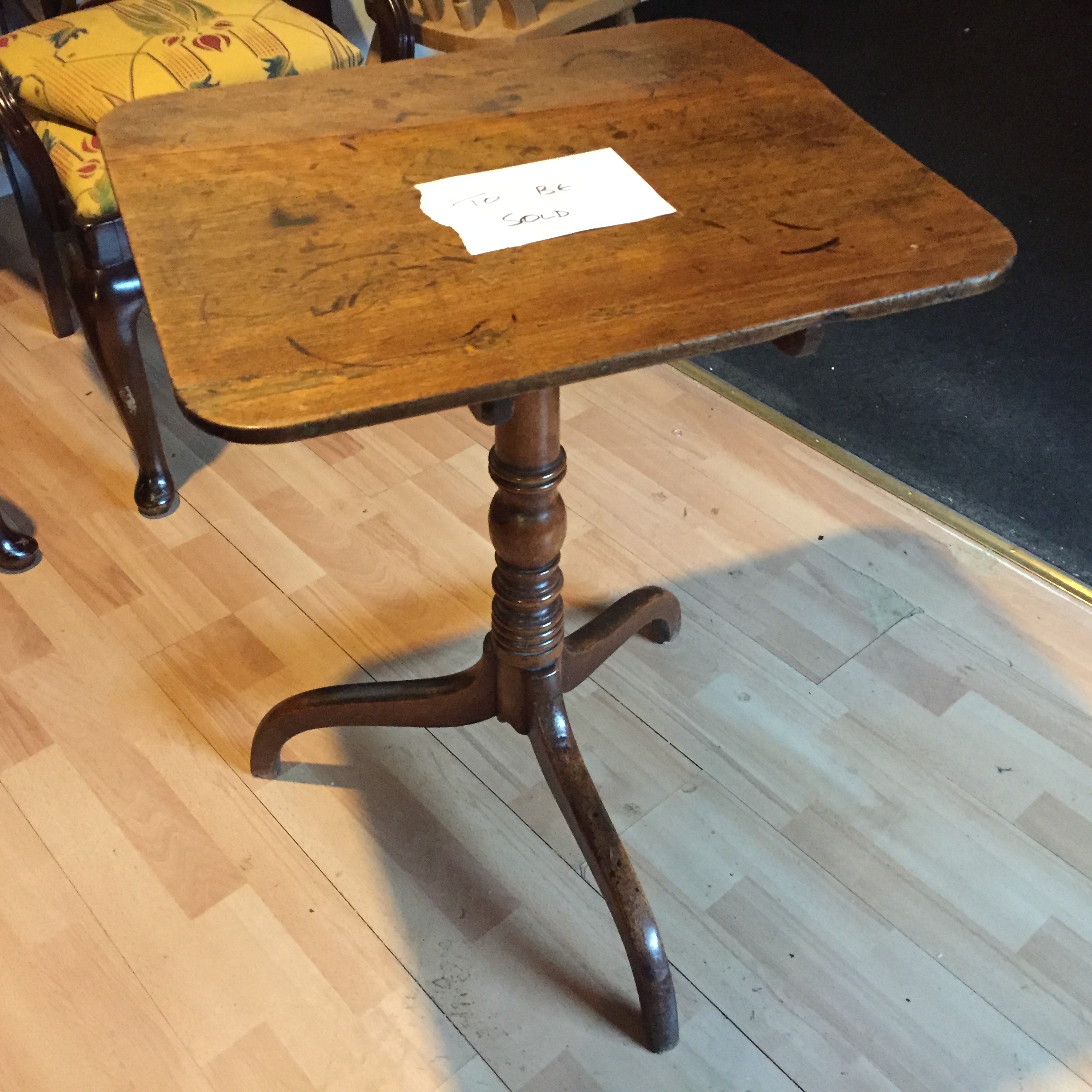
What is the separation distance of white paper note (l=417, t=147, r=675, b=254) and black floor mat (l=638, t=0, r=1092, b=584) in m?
0.95

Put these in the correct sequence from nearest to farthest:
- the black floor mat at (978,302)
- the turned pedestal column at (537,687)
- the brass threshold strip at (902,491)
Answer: the turned pedestal column at (537,687)
the brass threshold strip at (902,491)
the black floor mat at (978,302)

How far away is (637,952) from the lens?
96 cm

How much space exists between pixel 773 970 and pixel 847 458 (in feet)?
2.81

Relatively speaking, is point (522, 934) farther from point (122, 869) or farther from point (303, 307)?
point (303, 307)

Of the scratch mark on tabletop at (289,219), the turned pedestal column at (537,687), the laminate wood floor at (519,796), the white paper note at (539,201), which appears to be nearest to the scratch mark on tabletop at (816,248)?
the white paper note at (539,201)

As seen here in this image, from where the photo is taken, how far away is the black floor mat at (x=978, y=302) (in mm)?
1643

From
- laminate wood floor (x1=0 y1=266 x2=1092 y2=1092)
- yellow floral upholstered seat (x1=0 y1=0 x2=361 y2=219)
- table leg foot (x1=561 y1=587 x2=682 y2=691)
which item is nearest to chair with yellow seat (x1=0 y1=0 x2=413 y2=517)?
yellow floral upholstered seat (x1=0 y1=0 x2=361 y2=219)

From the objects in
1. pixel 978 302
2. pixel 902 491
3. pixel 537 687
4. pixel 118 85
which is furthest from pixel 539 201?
pixel 978 302

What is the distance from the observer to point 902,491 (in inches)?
62.5

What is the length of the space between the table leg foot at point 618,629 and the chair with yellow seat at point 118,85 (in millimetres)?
706

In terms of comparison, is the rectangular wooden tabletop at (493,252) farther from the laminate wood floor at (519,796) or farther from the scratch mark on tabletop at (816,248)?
the laminate wood floor at (519,796)

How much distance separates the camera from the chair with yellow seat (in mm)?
1328

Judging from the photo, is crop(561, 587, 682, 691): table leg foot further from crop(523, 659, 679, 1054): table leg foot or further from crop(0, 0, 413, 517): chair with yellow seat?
crop(0, 0, 413, 517): chair with yellow seat

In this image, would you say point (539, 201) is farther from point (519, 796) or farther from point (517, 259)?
point (519, 796)
